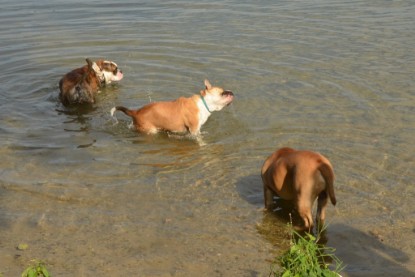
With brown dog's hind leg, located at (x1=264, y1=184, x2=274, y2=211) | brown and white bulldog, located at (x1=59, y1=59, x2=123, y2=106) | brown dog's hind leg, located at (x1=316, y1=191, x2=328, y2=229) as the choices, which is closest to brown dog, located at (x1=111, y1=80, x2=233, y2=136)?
brown and white bulldog, located at (x1=59, y1=59, x2=123, y2=106)

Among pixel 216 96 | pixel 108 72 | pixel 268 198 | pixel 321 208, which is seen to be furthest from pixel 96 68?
pixel 321 208

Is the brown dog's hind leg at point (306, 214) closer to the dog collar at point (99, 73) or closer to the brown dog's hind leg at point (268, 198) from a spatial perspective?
the brown dog's hind leg at point (268, 198)

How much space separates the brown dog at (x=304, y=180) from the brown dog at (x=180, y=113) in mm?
2666

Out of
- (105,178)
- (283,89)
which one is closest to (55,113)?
(105,178)

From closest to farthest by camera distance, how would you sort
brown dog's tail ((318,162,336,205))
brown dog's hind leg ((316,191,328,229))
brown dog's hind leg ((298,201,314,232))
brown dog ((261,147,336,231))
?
brown dog's tail ((318,162,336,205)), brown dog ((261,147,336,231)), brown dog's hind leg ((298,201,314,232)), brown dog's hind leg ((316,191,328,229))

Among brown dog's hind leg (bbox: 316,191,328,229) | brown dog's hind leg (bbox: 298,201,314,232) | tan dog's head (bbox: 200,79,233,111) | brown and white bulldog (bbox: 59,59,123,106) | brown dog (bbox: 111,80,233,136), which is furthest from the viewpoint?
brown and white bulldog (bbox: 59,59,123,106)

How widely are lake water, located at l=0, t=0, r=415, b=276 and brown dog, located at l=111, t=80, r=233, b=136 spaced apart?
0.23m

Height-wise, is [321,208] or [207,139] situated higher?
[321,208]

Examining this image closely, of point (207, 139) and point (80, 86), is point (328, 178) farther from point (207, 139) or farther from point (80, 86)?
point (80, 86)

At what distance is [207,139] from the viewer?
862 cm

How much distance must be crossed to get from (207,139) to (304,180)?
10.3 ft

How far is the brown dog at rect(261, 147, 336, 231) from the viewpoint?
559 centimetres

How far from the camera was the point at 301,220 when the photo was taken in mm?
6238

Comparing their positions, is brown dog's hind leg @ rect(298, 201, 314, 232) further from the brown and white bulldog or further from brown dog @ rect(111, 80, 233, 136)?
the brown and white bulldog
